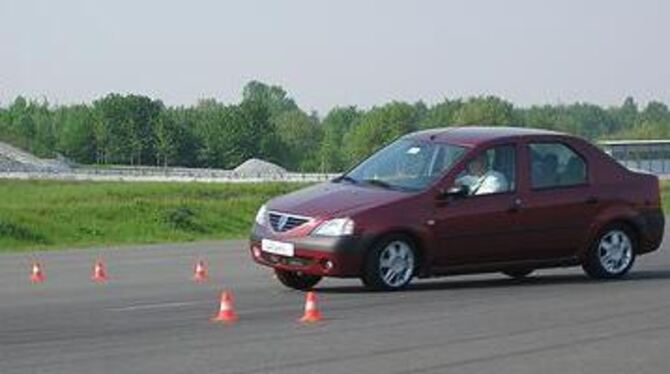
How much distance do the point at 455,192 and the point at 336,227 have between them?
1.45 meters

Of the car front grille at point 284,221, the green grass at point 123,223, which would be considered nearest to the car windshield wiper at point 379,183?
the car front grille at point 284,221

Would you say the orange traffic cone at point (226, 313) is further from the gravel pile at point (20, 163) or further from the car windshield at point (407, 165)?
the gravel pile at point (20, 163)

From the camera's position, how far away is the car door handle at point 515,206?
13.6 metres

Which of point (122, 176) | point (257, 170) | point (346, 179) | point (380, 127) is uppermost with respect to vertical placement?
point (380, 127)

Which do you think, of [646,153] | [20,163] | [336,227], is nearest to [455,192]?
[336,227]

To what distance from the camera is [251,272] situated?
17.1 m

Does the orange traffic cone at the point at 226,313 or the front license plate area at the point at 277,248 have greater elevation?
the front license plate area at the point at 277,248

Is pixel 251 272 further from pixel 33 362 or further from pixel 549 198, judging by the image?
pixel 33 362

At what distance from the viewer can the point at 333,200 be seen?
42.1 ft

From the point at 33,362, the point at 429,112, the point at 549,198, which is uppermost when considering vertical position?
the point at 429,112

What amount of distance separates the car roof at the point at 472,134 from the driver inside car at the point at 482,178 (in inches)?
8.6

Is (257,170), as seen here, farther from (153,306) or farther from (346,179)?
(153,306)

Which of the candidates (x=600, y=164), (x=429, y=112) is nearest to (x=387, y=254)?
(x=600, y=164)

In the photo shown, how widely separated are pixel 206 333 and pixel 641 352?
322 centimetres
